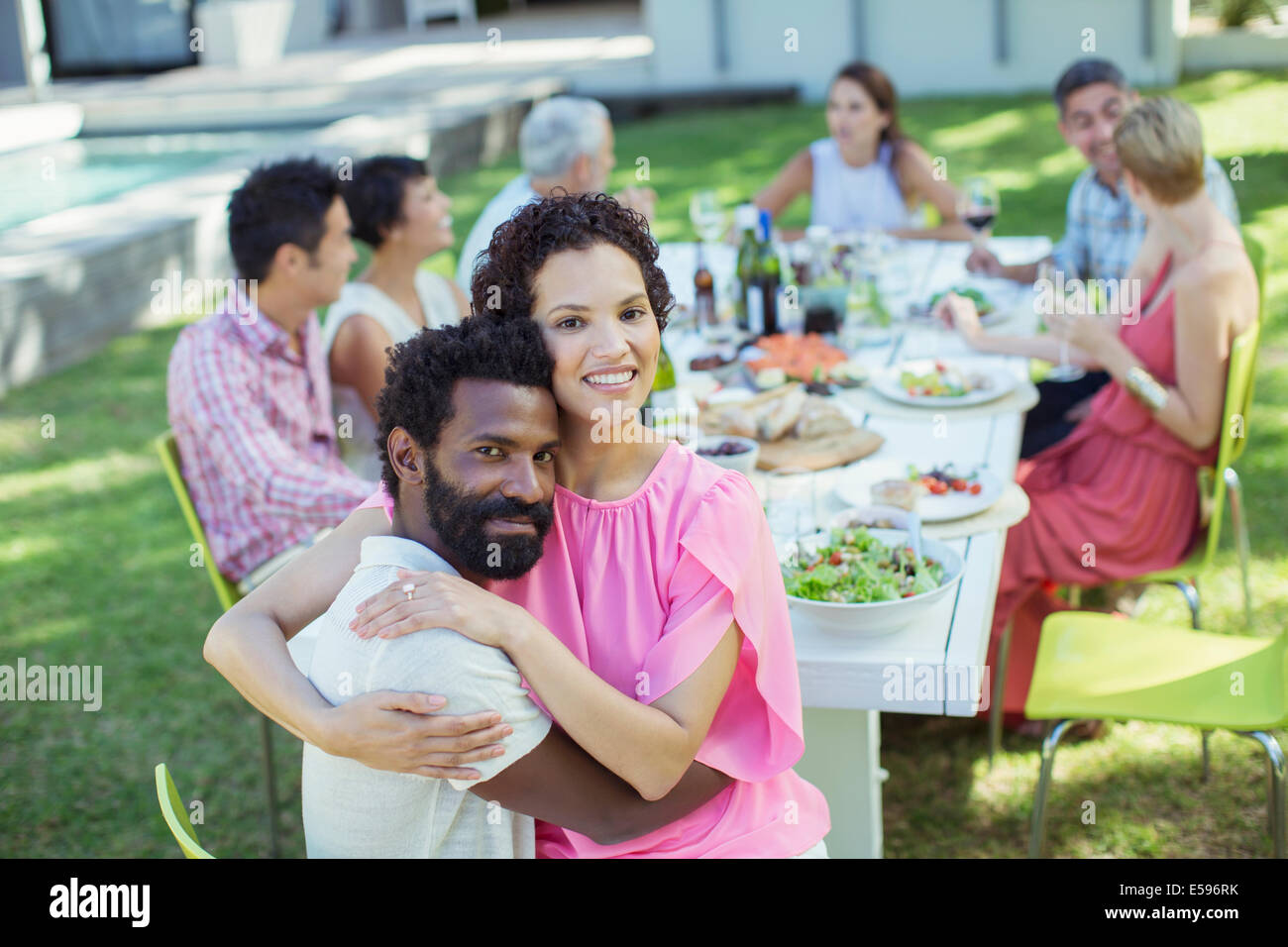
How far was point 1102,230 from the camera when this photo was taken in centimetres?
442

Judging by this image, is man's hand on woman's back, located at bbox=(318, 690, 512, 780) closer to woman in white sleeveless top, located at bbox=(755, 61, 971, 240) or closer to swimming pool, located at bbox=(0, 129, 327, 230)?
woman in white sleeveless top, located at bbox=(755, 61, 971, 240)

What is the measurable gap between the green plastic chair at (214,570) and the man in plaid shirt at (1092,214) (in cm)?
246

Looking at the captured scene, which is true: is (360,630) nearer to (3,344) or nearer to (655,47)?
(3,344)

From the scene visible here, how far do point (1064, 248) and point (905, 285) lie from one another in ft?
2.33

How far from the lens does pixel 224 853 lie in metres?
3.14

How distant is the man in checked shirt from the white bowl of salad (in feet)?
3.86

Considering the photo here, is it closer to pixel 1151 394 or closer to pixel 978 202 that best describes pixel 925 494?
pixel 1151 394

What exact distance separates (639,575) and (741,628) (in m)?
0.17

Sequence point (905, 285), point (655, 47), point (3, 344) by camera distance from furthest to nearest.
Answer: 1. point (655, 47)
2. point (3, 344)
3. point (905, 285)

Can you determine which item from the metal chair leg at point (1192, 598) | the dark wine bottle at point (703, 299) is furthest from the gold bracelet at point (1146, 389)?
the dark wine bottle at point (703, 299)

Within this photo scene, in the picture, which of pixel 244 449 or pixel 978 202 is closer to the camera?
pixel 244 449

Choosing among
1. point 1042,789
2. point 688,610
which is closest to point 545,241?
point 688,610

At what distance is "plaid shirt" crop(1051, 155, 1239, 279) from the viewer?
429 cm
